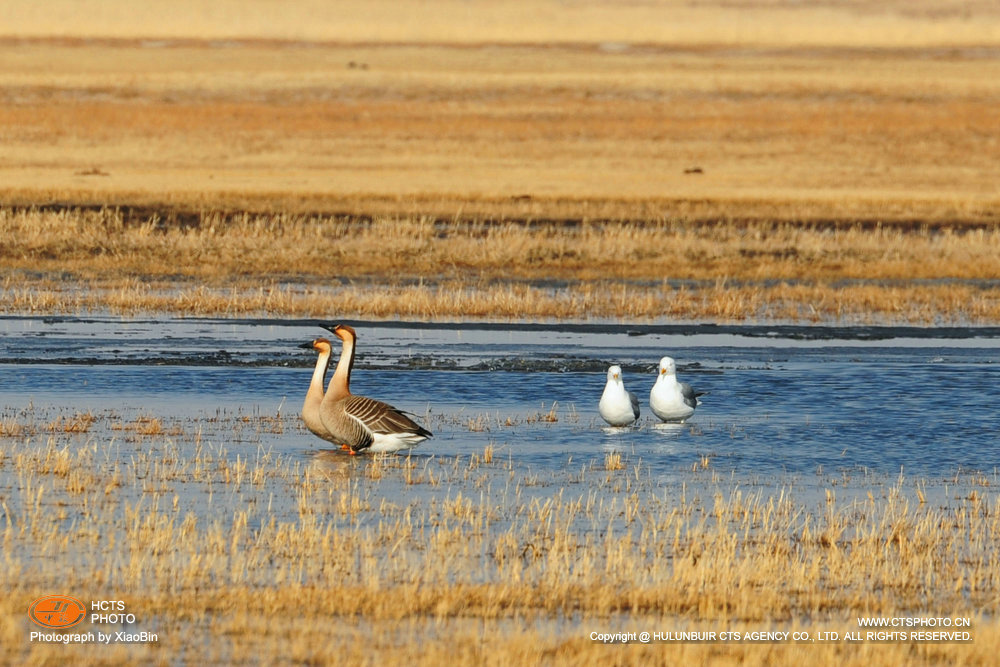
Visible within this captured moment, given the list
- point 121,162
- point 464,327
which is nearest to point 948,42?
point 121,162

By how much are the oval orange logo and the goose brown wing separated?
4.87 metres

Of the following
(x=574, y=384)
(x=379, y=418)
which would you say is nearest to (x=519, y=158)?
(x=574, y=384)

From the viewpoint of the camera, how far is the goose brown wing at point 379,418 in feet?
46.1

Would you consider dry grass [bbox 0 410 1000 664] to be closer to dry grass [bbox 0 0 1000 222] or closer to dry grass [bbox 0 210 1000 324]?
dry grass [bbox 0 210 1000 324]

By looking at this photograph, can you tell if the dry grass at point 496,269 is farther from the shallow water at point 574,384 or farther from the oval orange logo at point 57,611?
the oval orange logo at point 57,611

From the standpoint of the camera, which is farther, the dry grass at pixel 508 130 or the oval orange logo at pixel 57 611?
the dry grass at pixel 508 130

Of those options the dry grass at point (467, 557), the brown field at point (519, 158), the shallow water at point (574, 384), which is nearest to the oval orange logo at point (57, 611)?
the dry grass at point (467, 557)

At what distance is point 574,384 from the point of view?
63.1 feet

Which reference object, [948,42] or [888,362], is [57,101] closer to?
[888,362]

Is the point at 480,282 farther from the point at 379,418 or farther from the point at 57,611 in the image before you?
the point at 57,611

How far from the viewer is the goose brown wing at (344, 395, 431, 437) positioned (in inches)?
553

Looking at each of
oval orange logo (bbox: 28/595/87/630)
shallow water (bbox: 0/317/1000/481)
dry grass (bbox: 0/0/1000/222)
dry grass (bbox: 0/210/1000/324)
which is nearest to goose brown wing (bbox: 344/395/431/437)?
shallow water (bbox: 0/317/1000/481)

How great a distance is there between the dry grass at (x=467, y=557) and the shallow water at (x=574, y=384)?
126 centimetres

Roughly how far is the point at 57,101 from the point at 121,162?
1887 centimetres
